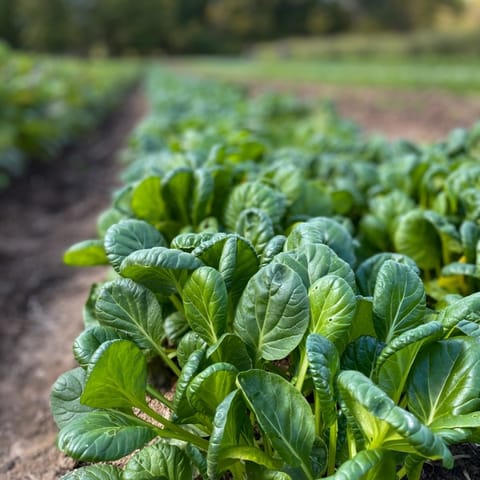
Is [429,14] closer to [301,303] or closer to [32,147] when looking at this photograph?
[32,147]

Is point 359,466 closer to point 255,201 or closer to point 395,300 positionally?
point 395,300

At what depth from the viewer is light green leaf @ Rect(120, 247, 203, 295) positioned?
1717 mm

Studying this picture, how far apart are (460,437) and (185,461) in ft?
2.32

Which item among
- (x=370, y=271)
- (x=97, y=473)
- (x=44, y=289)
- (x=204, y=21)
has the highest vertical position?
(x=370, y=271)

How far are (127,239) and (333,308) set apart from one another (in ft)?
2.62

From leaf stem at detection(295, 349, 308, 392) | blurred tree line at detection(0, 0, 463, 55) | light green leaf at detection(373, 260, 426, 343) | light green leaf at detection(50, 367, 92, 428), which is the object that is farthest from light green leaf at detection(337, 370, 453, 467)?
blurred tree line at detection(0, 0, 463, 55)

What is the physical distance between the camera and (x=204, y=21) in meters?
67.6

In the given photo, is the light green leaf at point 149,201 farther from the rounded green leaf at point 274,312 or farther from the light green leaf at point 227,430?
the light green leaf at point 227,430

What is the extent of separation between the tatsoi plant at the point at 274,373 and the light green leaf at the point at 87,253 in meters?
0.49

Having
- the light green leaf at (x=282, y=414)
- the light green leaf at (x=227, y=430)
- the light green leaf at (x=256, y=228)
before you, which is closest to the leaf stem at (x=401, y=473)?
the light green leaf at (x=282, y=414)

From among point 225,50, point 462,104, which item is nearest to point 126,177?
point 462,104

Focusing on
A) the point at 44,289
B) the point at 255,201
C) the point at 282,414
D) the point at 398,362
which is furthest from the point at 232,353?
the point at 44,289

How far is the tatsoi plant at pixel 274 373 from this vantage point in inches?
58.0

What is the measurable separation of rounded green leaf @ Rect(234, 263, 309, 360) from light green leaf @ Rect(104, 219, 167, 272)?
1.62 feet
